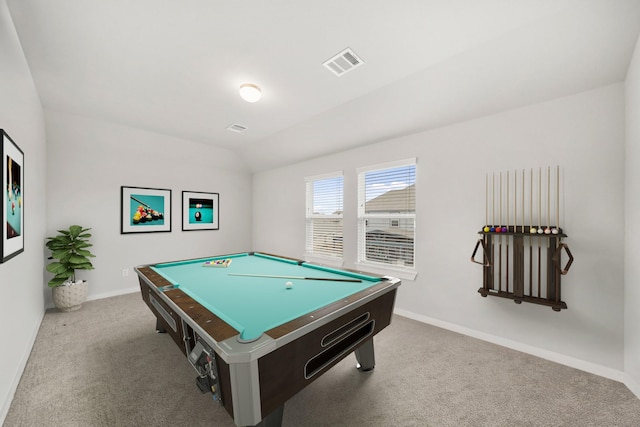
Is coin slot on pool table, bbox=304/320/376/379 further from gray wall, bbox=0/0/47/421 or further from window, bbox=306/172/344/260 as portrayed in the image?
window, bbox=306/172/344/260

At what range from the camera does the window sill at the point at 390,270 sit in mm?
3130

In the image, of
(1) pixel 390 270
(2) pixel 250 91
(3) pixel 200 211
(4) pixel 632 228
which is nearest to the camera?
(4) pixel 632 228

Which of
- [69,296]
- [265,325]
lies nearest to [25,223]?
[69,296]

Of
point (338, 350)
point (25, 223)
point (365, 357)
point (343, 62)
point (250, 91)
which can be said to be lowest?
point (365, 357)

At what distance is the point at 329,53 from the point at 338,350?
215 cm

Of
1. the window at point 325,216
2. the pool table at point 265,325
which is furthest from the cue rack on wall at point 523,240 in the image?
the window at point 325,216

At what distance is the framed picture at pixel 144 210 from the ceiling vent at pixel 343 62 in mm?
3672

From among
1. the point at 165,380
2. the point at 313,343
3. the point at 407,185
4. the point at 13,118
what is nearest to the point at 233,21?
the point at 13,118

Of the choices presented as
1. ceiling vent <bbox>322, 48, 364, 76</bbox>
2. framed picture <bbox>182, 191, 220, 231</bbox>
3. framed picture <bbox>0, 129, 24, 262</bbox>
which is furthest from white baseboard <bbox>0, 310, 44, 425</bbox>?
ceiling vent <bbox>322, 48, 364, 76</bbox>

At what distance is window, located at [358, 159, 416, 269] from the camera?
320cm

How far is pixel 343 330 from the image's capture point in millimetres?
1440

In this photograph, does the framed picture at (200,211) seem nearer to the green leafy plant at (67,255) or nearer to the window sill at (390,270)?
the green leafy plant at (67,255)

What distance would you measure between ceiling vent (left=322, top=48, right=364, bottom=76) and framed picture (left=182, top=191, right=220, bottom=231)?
366cm

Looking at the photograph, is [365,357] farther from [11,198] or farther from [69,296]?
[69,296]
